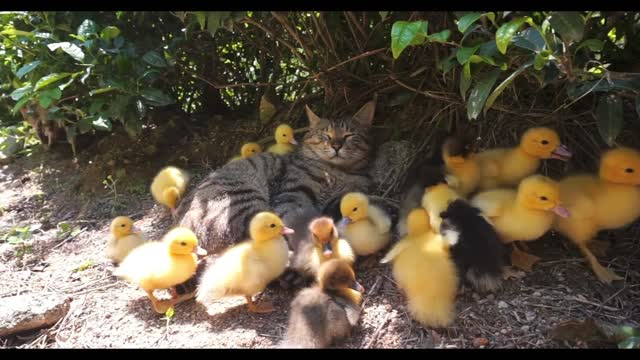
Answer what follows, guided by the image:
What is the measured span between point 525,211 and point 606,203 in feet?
1.36

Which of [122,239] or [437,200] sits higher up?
[437,200]

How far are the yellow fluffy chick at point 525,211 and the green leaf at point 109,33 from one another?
2699mm

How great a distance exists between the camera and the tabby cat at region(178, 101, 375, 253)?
3.43 metres

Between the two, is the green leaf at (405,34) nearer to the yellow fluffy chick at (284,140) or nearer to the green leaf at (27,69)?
the yellow fluffy chick at (284,140)

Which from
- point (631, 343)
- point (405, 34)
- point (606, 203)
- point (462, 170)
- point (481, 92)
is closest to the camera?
point (631, 343)

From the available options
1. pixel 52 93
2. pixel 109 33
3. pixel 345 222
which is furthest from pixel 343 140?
pixel 52 93

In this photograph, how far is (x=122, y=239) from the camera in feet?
11.0

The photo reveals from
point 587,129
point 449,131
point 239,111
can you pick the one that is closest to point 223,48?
point 239,111

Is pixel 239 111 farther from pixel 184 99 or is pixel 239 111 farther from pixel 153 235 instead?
pixel 153 235

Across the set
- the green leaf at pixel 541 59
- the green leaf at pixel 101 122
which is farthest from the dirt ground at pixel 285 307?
the green leaf at pixel 541 59

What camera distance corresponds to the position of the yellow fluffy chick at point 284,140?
395cm

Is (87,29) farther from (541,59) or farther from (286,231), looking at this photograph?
(541,59)

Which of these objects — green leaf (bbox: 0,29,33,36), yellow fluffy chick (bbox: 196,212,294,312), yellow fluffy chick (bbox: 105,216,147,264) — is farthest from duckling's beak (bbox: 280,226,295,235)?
green leaf (bbox: 0,29,33,36)

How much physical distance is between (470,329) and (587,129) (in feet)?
4.88
